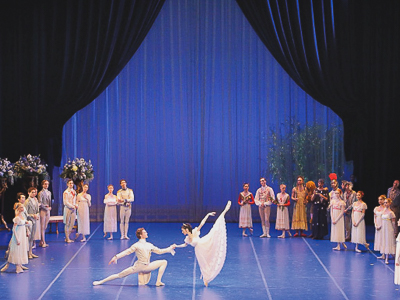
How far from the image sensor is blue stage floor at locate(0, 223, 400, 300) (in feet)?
28.6

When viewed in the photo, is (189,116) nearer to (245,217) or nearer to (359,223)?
(245,217)

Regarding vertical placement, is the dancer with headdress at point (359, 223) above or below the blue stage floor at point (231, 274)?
above

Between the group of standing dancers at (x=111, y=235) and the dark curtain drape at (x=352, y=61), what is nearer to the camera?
the group of standing dancers at (x=111, y=235)

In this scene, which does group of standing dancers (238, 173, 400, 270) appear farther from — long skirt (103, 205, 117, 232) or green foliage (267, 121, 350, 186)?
long skirt (103, 205, 117, 232)

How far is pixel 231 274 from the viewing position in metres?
9.94

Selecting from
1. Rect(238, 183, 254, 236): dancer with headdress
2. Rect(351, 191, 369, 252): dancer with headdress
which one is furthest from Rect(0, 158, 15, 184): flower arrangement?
Rect(351, 191, 369, 252): dancer with headdress

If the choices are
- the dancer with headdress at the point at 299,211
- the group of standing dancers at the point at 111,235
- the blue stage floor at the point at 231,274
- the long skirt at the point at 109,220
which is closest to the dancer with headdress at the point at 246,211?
the blue stage floor at the point at 231,274

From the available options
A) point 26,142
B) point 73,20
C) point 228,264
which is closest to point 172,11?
point 73,20

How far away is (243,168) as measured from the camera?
15.8m

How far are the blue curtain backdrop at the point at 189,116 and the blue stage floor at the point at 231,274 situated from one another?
9.36 feet

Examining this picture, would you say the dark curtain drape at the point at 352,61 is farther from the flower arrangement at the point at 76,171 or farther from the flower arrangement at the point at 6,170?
the flower arrangement at the point at 6,170

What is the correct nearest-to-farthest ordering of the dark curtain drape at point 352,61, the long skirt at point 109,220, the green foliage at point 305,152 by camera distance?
the long skirt at point 109,220
the dark curtain drape at point 352,61
the green foliage at point 305,152

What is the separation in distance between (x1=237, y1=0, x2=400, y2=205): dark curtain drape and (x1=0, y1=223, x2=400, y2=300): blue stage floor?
106 inches

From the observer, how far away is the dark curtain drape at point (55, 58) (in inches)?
589
